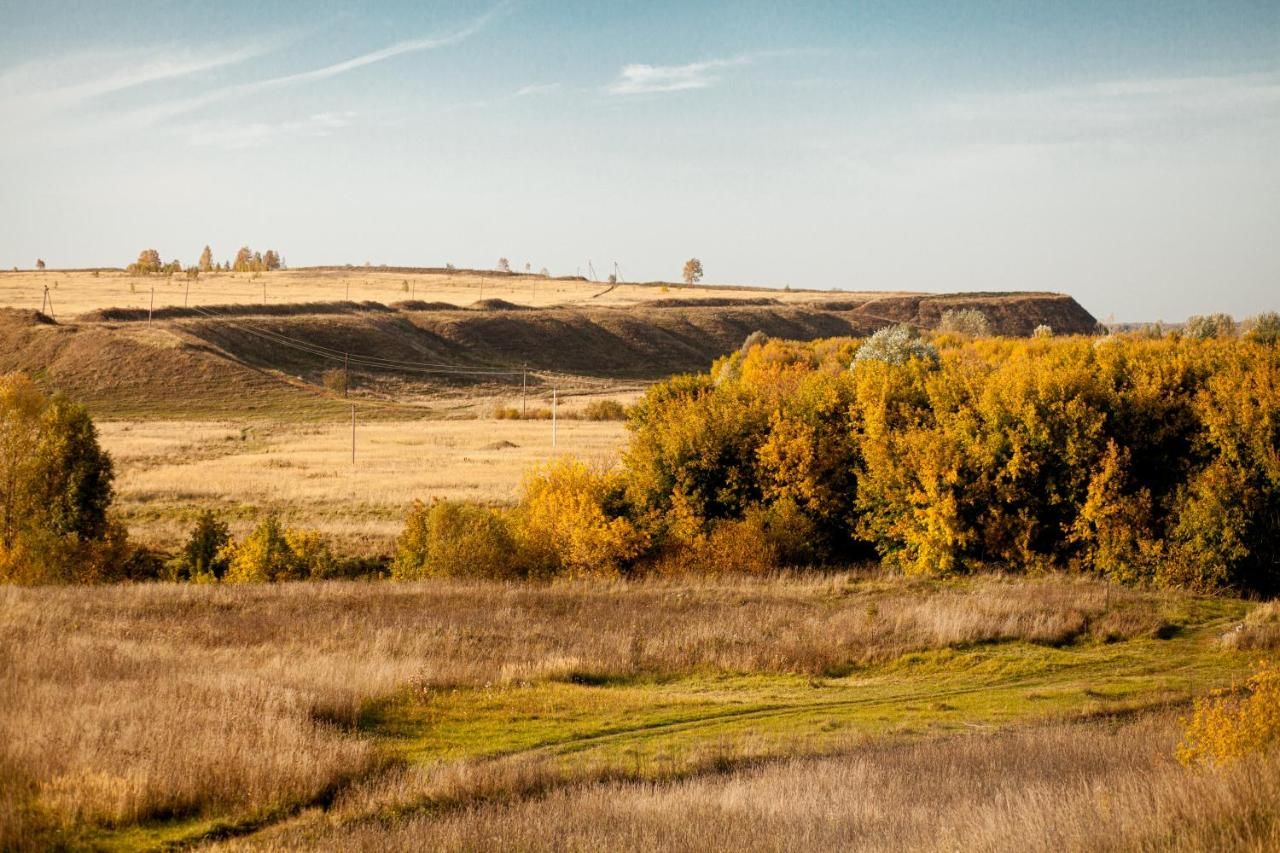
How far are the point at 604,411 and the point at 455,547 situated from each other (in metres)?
61.3

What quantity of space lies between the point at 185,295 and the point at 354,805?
16678 centimetres

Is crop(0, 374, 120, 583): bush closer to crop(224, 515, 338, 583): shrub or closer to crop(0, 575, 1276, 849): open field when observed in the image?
crop(224, 515, 338, 583): shrub

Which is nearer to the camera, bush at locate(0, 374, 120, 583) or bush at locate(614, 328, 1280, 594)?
bush at locate(614, 328, 1280, 594)

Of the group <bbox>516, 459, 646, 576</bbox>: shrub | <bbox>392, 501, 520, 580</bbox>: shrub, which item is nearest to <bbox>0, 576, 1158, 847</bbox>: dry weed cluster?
<bbox>392, 501, 520, 580</bbox>: shrub

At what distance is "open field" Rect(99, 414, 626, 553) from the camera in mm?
49250

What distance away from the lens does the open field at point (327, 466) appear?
49.2 m

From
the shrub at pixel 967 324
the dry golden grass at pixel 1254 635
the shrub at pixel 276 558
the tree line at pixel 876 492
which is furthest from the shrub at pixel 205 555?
the shrub at pixel 967 324

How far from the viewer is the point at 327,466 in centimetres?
6462

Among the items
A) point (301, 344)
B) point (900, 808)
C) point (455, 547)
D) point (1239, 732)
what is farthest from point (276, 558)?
point (301, 344)

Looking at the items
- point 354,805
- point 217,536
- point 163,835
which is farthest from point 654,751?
point 217,536

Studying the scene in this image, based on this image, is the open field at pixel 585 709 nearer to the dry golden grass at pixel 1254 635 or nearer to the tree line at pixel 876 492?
the dry golden grass at pixel 1254 635

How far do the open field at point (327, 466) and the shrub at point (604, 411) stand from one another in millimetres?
2481

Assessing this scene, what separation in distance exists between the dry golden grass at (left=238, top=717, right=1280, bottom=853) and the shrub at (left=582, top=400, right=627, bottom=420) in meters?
81.3

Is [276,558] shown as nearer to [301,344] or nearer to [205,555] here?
[205,555]
